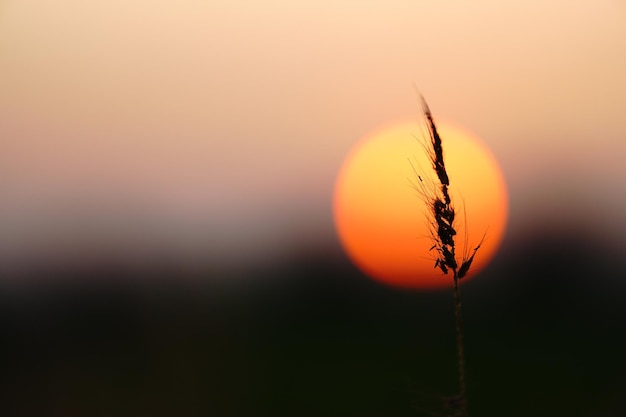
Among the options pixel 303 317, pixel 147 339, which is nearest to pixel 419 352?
pixel 303 317

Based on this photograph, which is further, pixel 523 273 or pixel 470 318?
pixel 523 273

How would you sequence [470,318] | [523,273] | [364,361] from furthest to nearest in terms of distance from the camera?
[523,273]
[470,318]
[364,361]

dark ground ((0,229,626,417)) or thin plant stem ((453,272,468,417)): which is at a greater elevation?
thin plant stem ((453,272,468,417))

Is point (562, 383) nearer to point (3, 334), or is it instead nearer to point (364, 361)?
point (364, 361)

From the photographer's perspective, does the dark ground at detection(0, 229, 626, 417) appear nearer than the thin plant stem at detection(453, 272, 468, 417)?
No

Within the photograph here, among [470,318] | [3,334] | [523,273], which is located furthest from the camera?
[523,273]

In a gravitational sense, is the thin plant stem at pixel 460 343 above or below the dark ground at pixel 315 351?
above

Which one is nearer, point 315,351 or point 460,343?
point 460,343

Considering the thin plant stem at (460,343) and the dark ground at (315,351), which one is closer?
the thin plant stem at (460,343)
